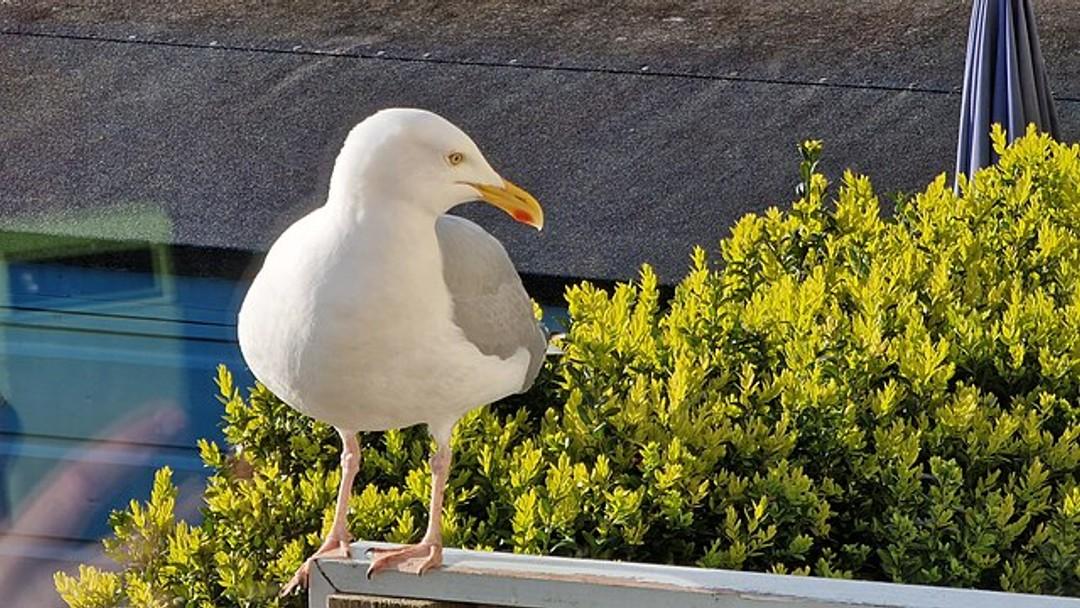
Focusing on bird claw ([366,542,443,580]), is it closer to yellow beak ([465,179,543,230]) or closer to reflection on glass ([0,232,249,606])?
yellow beak ([465,179,543,230])

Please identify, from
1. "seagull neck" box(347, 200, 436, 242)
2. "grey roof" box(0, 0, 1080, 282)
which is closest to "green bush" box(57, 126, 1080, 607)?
"seagull neck" box(347, 200, 436, 242)

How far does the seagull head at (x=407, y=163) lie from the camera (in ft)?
9.24

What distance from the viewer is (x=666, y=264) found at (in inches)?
A: 319

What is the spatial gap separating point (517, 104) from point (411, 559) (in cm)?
700

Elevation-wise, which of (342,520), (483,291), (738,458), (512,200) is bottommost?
(738,458)

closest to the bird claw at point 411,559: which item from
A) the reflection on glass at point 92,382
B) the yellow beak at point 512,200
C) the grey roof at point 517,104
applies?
the yellow beak at point 512,200

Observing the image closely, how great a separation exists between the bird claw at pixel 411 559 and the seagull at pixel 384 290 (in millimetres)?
276

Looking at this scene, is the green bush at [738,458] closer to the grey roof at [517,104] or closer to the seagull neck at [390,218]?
the seagull neck at [390,218]

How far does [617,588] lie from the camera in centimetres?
315

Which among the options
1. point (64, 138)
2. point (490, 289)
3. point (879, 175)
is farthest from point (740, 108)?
point (490, 289)

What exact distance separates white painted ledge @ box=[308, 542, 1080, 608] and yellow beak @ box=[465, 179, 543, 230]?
2.11ft

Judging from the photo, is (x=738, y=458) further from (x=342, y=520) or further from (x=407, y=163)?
(x=407, y=163)

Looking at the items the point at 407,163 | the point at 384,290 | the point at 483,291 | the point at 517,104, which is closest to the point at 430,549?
the point at 483,291

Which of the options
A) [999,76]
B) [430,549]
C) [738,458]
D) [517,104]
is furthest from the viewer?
[517,104]
